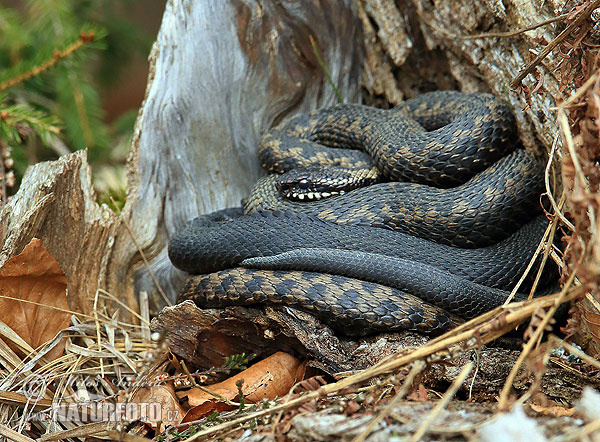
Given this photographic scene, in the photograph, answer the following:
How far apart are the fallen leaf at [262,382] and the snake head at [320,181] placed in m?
1.62

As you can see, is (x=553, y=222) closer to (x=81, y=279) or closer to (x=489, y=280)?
(x=489, y=280)

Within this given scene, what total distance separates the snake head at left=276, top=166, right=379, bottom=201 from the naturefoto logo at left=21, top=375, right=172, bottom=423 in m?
2.20

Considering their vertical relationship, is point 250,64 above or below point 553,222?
above

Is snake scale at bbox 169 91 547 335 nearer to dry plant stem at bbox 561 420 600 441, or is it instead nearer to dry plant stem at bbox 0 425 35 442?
dry plant stem at bbox 0 425 35 442

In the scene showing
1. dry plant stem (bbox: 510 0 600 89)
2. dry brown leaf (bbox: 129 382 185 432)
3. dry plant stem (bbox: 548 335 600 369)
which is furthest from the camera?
dry brown leaf (bbox: 129 382 185 432)

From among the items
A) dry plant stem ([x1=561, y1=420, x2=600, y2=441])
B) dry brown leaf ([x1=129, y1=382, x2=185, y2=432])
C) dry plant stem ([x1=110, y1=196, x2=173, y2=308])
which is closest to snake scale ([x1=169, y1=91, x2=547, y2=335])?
dry plant stem ([x1=110, y1=196, x2=173, y2=308])

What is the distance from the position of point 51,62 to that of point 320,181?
2.74 meters

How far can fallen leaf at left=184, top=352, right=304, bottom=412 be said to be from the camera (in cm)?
348

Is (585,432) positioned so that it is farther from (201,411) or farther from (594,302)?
(201,411)

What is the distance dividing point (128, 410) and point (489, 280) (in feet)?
8.50

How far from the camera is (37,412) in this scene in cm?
348

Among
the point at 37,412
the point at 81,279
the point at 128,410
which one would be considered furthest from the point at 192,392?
the point at 81,279

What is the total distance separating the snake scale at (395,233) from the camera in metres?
3.54

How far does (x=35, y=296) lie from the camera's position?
3848 mm
